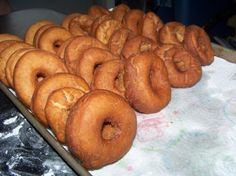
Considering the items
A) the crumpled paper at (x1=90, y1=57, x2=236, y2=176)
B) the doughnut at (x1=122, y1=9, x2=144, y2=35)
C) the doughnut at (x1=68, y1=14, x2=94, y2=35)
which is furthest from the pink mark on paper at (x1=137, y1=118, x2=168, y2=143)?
the doughnut at (x1=68, y1=14, x2=94, y2=35)

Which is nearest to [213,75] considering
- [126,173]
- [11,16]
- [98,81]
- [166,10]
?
[98,81]

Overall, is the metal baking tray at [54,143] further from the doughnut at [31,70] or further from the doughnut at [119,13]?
the doughnut at [119,13]

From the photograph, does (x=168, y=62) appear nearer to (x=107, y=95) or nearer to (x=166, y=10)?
(x=107, y=95)

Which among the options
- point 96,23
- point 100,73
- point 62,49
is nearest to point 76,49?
point 62,49

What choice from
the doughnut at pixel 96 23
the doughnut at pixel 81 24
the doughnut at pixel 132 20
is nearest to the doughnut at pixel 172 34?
the doughnut at pixel 132 20

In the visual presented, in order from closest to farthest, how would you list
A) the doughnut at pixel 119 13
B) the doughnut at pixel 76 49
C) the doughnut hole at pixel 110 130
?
the doughnut hole at pixel 110 130 < the doughnut at pixel 76 49 < the doughnut at pixel 119 13

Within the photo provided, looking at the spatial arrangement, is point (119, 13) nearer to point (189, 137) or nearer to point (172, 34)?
point (172, 34)

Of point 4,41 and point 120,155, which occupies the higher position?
point 4,41
